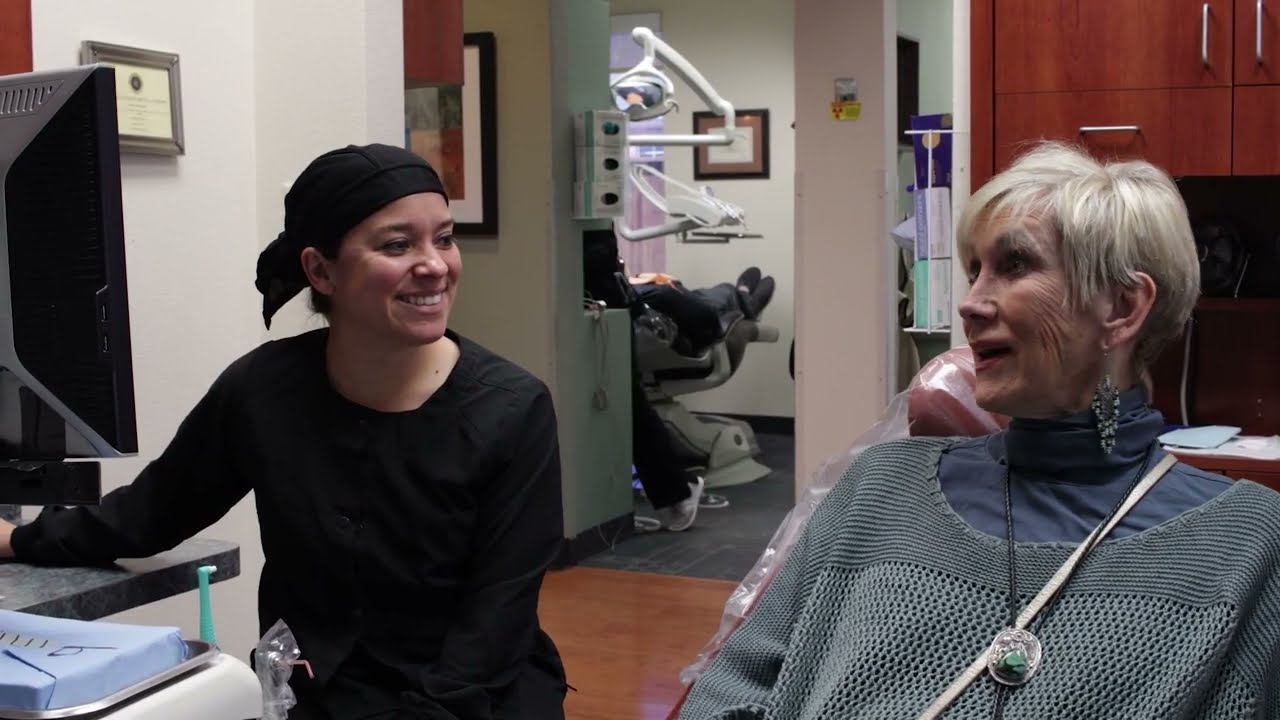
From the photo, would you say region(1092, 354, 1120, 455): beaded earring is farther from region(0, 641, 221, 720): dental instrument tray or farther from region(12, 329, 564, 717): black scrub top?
region(0, 641, 221, 720): dental instrument tray

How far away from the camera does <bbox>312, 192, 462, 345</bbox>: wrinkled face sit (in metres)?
1.93

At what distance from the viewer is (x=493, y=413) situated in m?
1.95

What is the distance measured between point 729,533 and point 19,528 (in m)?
4.21

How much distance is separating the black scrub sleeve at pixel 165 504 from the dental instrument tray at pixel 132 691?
417mm

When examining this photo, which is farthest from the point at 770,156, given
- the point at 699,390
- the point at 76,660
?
the point at 76,660

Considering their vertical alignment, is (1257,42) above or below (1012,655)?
above

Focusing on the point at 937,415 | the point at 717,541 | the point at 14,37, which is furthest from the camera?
the point at 717,541

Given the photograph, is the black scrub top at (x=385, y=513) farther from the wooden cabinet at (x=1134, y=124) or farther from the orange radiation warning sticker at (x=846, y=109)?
the orange radiation warning sticker at (x=846, y=109)

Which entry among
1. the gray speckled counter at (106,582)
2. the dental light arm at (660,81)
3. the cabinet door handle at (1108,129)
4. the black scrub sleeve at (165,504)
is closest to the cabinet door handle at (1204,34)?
the cabinet door handle at (1108,129)

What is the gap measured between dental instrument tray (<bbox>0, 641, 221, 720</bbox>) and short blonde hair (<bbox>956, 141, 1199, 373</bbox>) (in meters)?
1.03

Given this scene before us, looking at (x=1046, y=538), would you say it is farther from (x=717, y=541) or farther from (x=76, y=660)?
(x=717, y=541)

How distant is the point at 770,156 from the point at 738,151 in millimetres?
200

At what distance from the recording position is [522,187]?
528 centimetres

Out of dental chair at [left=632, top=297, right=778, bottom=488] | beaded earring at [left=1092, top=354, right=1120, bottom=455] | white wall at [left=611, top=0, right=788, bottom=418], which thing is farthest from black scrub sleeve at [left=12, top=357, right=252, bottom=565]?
white wall at [left=611, top=0, right=788, bottom=418]
